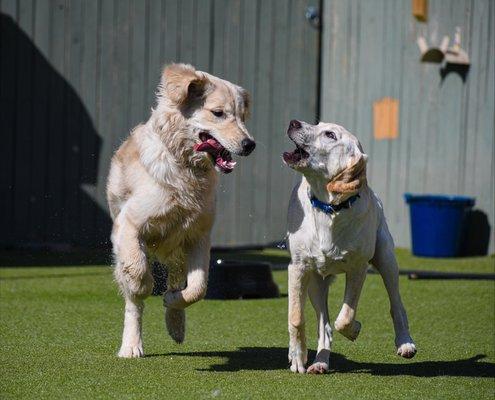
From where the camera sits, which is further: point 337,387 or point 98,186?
point 98,186

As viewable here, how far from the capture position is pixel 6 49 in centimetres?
1198

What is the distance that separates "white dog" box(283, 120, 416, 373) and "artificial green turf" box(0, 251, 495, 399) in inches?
9.9

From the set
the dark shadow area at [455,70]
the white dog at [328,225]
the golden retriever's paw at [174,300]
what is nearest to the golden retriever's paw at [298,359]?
the white dog at [328,225]

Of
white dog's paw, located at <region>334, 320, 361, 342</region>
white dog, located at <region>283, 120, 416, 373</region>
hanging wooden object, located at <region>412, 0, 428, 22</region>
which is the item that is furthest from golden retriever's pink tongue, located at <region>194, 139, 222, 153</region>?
hanging wooden object, located at <region>412, 0, 428, 22</region>

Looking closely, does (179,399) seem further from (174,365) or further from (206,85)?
(206,85)

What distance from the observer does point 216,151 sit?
18.8 ft

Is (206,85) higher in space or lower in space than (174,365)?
higher

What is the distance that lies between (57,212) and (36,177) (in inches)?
18.7

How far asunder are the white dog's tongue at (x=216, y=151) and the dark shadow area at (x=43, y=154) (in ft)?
21.3

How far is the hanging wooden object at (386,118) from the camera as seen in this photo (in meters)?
13.1

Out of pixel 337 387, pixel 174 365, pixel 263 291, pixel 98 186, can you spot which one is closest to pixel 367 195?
pixel 337 387

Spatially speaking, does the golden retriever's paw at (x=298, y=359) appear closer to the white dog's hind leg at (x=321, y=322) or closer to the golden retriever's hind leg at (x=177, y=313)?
the white dog's hind leg at (x=321, y=322)

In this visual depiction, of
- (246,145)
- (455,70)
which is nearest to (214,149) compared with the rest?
(246,145)

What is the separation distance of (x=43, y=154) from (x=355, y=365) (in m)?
7.20
